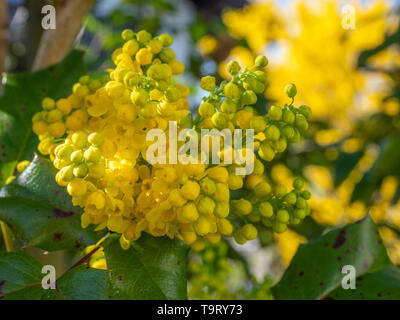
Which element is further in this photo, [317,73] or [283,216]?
[317,73]

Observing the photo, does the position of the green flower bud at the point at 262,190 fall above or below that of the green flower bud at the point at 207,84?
below

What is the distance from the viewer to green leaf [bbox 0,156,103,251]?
0.63m

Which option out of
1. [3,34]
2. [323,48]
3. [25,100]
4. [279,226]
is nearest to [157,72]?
[279,226]

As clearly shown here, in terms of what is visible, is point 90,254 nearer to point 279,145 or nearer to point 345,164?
point 279,145

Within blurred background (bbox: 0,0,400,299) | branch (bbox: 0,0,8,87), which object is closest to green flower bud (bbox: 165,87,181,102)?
branch (bbox: 0,0,8,87)

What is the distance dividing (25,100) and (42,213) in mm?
279

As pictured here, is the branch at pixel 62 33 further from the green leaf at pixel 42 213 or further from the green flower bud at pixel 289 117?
the green flower bud at pixel 289 117

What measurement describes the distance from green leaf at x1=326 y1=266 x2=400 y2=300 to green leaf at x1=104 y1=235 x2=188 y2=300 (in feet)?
0.81

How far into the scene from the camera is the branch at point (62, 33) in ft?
3.28

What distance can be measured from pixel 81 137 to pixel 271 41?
1.98m

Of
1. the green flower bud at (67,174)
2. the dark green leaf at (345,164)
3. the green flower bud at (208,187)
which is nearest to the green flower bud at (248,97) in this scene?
the green flower bud at (208,187)

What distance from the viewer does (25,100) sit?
33.0 inches

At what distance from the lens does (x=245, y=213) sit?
59 cm

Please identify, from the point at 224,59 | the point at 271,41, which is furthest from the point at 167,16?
the point at 271,41
